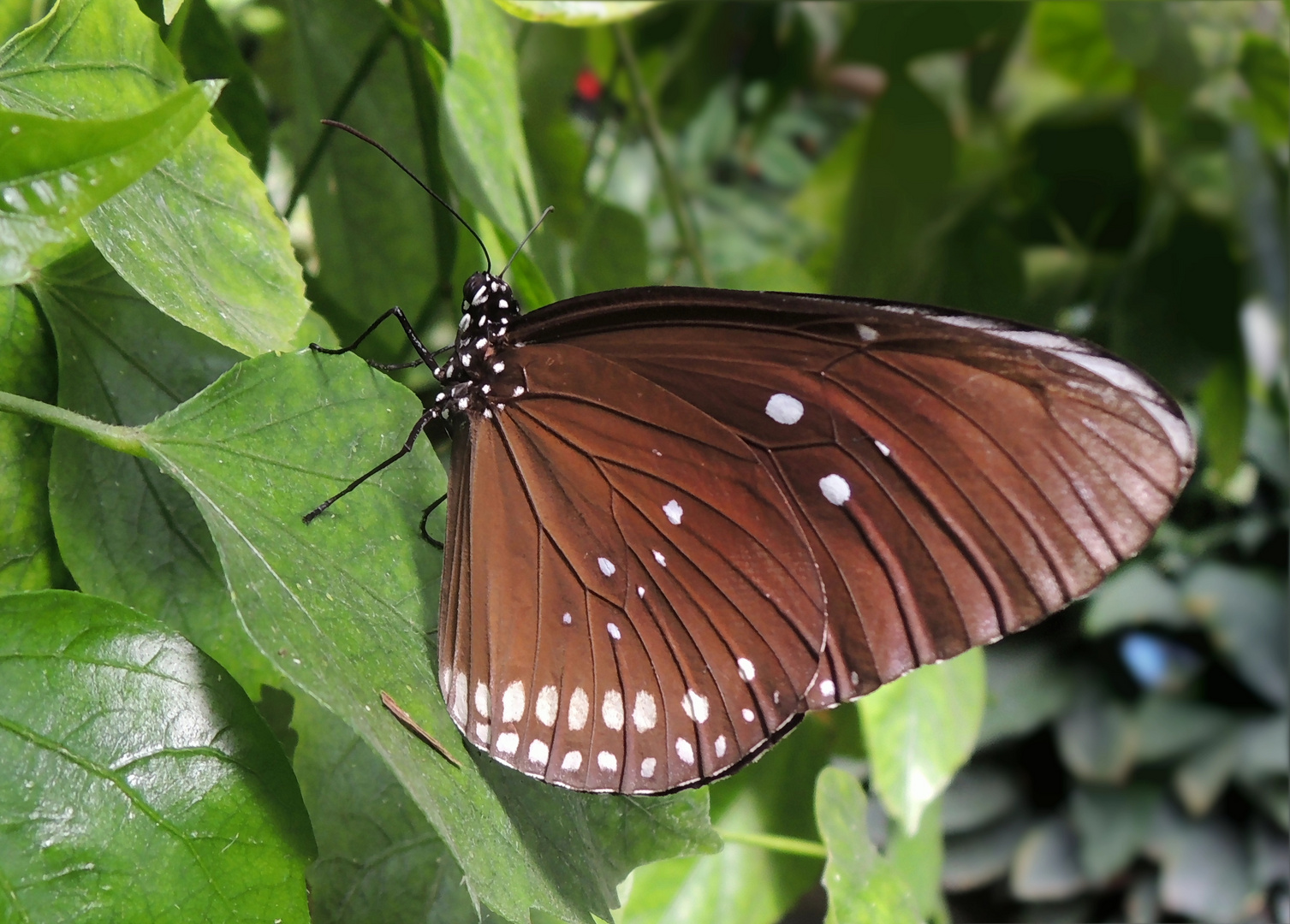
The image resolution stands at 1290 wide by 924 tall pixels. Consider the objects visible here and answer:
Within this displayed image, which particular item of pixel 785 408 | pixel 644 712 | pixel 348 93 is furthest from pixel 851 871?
pixel 348 93

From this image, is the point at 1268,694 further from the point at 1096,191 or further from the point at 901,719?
the point at 901,719

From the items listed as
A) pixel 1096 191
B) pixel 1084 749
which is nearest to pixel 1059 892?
pixel 1084 749

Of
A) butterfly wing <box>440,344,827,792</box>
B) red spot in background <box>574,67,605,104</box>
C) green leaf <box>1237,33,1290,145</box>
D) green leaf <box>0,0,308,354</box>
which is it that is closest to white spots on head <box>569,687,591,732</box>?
butterfly wing <box>440,344,827,792</box>

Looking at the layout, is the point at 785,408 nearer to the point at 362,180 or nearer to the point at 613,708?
the point at 613,708

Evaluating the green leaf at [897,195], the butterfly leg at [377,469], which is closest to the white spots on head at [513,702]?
the butterfly leg at [377,469]

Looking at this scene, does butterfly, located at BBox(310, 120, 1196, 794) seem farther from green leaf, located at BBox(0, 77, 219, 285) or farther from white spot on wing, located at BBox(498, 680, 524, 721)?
green leaf, located at BBox(0, 77, 219, 285)

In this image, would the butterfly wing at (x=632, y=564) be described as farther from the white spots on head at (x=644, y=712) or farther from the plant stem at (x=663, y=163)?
the plant stem at (x=663, y=163)
